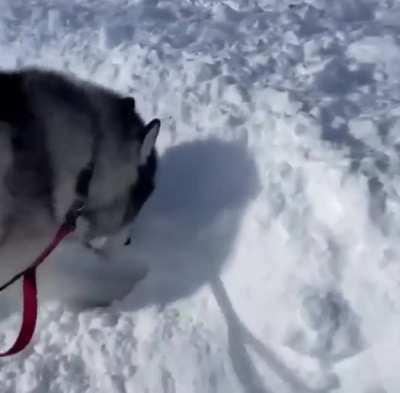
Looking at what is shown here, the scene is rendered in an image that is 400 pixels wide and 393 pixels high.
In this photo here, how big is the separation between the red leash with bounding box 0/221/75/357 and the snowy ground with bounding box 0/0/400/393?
8.7 inches

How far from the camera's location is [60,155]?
2.87 metres

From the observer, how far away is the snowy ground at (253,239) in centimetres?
289

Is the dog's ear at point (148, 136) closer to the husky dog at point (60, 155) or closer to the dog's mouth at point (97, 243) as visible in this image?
the husky dog at point (60, 155)

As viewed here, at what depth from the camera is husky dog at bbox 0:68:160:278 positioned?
2.77 meters

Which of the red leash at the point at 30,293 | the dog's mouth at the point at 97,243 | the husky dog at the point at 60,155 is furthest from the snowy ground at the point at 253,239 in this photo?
the husky dog at the point at 60,155

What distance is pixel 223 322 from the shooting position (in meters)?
Result: 3.10

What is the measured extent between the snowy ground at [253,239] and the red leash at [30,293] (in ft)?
0.73

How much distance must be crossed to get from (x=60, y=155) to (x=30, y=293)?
513mm

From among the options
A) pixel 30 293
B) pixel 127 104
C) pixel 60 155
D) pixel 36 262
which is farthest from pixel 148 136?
pixel 30 293

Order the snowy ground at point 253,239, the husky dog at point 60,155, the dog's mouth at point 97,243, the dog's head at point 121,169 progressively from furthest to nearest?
1. the dog's mouth at point 97,243
2. the dog's head at point 121,169
3. the snowy ground at point 253,239
4. the husky dog at point 60,155

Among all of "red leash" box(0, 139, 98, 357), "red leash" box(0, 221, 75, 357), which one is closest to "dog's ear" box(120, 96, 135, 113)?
"red leash" box(0, 139, 98, 357)

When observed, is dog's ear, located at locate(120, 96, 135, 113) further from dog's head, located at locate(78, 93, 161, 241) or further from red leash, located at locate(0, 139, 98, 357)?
red leash, located at locate(0, 139, 98, 357)

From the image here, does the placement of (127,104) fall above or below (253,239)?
above

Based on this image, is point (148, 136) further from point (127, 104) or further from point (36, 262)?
point (36, 262)
